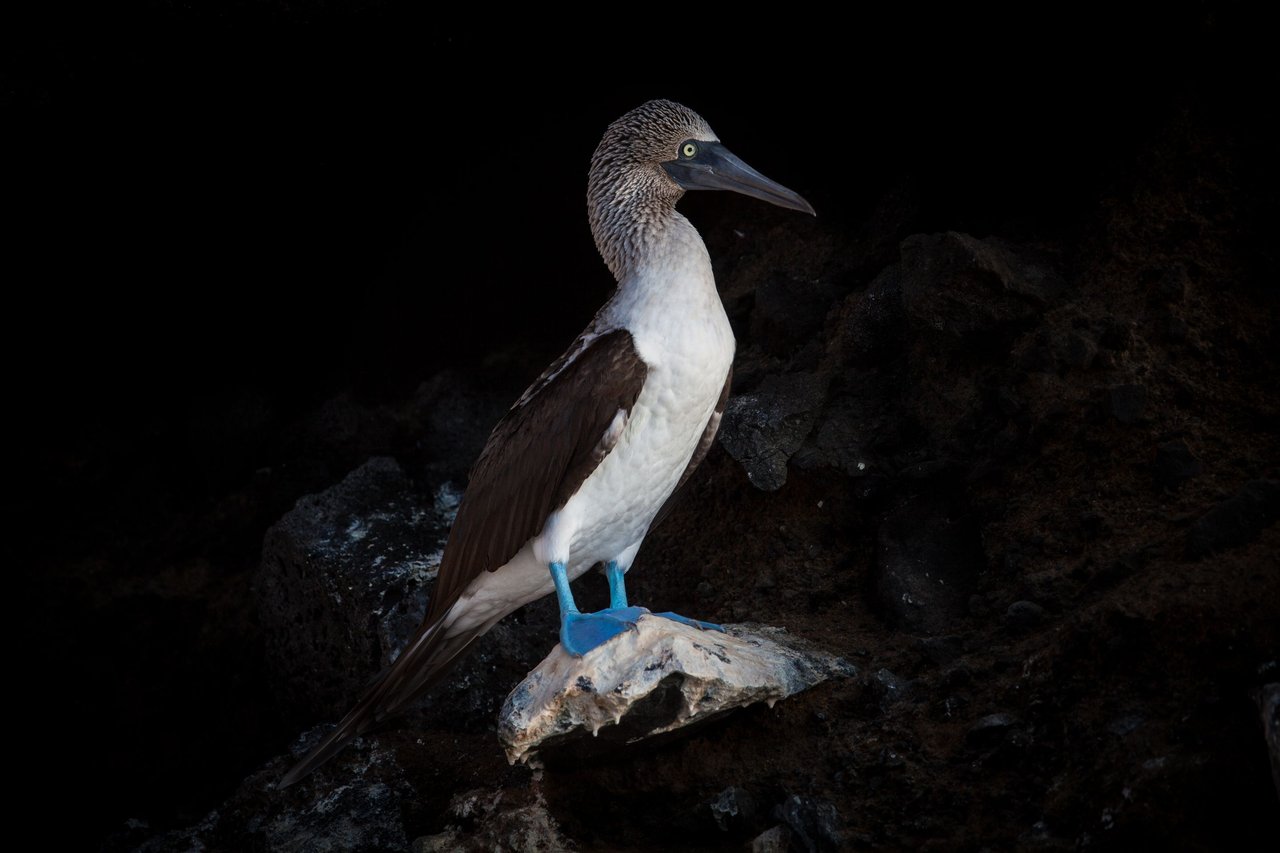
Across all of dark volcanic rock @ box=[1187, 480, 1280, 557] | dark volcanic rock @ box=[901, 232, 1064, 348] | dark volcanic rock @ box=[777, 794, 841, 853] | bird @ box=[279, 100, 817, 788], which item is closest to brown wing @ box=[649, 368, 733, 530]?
bird @ box=[279, 100, 817, 788]

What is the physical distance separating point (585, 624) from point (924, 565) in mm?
1372

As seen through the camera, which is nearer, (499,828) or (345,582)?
(499,828)

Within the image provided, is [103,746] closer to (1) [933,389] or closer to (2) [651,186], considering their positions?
(2) [651,186]

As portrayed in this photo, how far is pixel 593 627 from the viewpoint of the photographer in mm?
3553

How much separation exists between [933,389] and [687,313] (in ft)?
4.09

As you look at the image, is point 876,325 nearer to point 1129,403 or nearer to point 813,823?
point 1129,403

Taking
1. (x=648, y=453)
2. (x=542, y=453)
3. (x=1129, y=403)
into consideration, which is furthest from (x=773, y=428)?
(x=1129, y=403)

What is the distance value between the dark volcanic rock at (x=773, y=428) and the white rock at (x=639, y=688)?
117 cm

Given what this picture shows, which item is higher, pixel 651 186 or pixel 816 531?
pixel 651 186

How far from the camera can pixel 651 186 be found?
425 centimetres

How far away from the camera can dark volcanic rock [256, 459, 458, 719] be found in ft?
15.9

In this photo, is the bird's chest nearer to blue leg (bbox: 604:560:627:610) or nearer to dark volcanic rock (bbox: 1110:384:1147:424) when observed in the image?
blue leg (bbox: 604:560:627:610)

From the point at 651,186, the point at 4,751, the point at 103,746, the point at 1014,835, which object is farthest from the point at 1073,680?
the point at 4,751

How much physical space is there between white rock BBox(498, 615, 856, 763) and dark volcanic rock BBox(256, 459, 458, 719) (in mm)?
1448
